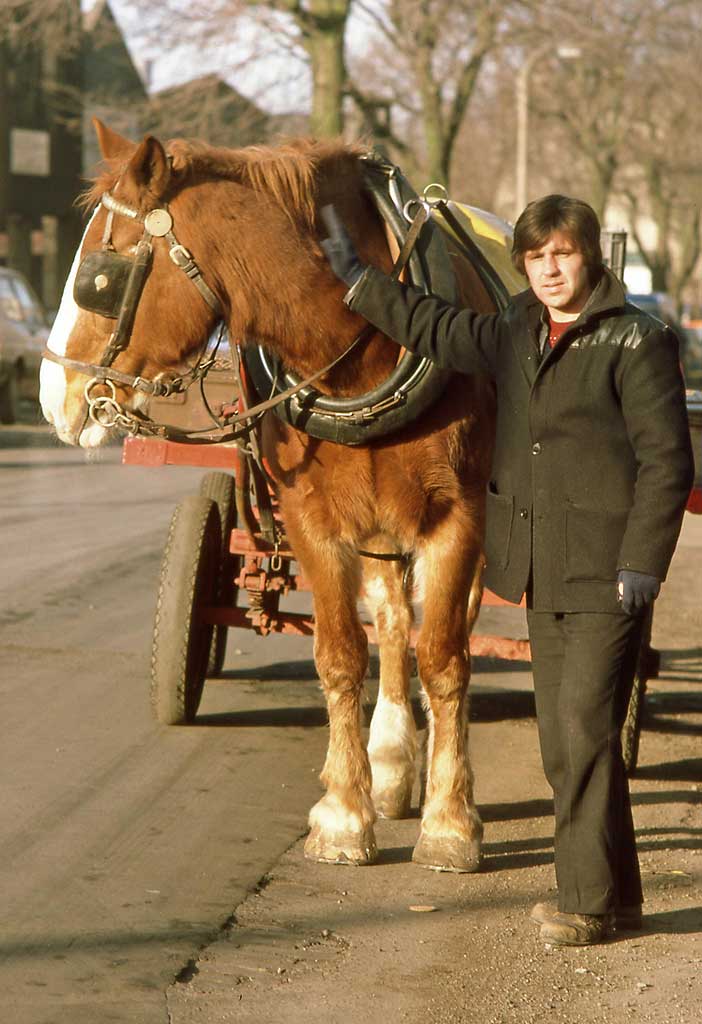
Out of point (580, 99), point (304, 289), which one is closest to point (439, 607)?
point (304, 289)

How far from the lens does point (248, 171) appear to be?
16.4 feet

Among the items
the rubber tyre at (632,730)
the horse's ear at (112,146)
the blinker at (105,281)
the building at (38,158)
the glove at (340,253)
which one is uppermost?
the building at (38,158)

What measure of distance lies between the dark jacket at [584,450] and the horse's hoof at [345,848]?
0.98 metres

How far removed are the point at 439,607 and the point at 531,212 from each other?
1.30 meters

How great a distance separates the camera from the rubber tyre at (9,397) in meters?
23.2

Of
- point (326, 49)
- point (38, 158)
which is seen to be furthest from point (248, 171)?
point (38, 158)

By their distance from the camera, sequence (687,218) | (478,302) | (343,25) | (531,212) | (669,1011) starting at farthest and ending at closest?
(687,218), (343,25), (478,302), (531,212), (669,1011)

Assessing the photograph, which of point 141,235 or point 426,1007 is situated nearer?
point 426,1007

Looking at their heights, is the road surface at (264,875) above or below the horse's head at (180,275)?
below

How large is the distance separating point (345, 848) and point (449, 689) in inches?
22.5

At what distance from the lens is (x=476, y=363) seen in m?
4.89

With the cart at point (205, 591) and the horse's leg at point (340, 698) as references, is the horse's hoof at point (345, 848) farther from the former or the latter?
the cart at point (205, 591)

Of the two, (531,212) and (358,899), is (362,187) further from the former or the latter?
(358,899)

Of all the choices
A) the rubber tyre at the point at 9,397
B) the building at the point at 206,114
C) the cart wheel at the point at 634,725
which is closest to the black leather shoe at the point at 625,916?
the cart wheel at the point at 634,725
